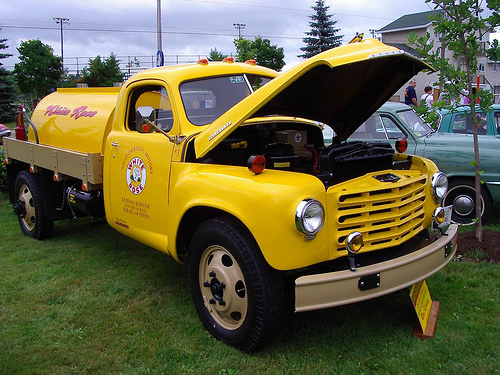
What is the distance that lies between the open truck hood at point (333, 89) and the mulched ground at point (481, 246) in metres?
1.84

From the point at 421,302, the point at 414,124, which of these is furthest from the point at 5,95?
the point at 421,302

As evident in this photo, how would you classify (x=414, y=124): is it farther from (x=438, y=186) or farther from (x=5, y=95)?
(x=5, y=95)

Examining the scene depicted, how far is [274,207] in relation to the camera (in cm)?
287

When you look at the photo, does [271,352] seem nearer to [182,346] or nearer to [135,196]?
[182,346]

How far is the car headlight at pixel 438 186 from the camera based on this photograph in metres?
3.78

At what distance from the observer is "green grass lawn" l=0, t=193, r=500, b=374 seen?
3158 mm

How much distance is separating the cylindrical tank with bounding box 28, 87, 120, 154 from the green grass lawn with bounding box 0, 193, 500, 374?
1.46 m

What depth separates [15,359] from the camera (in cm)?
331

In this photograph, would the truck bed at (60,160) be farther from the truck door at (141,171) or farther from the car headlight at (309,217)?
the car headlight at (309,217)

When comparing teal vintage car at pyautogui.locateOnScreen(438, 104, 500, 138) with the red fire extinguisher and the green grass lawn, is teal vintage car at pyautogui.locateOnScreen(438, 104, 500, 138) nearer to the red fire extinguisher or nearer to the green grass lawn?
the green grass lawn

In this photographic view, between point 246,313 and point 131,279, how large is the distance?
2.01m

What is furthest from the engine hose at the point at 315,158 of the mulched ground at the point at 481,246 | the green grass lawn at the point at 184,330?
the mulched ground at the point at 481,246

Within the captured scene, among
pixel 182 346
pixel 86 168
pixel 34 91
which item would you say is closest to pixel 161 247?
pixel 182 346

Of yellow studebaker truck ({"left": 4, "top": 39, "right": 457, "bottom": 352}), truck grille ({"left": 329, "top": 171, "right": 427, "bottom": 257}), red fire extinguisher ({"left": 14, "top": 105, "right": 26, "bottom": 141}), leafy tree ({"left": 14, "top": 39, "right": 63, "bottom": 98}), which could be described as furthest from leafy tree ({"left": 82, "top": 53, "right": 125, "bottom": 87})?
truck grille ({"left": 329, "top": 171, "right": 427, "bottom": 257})
